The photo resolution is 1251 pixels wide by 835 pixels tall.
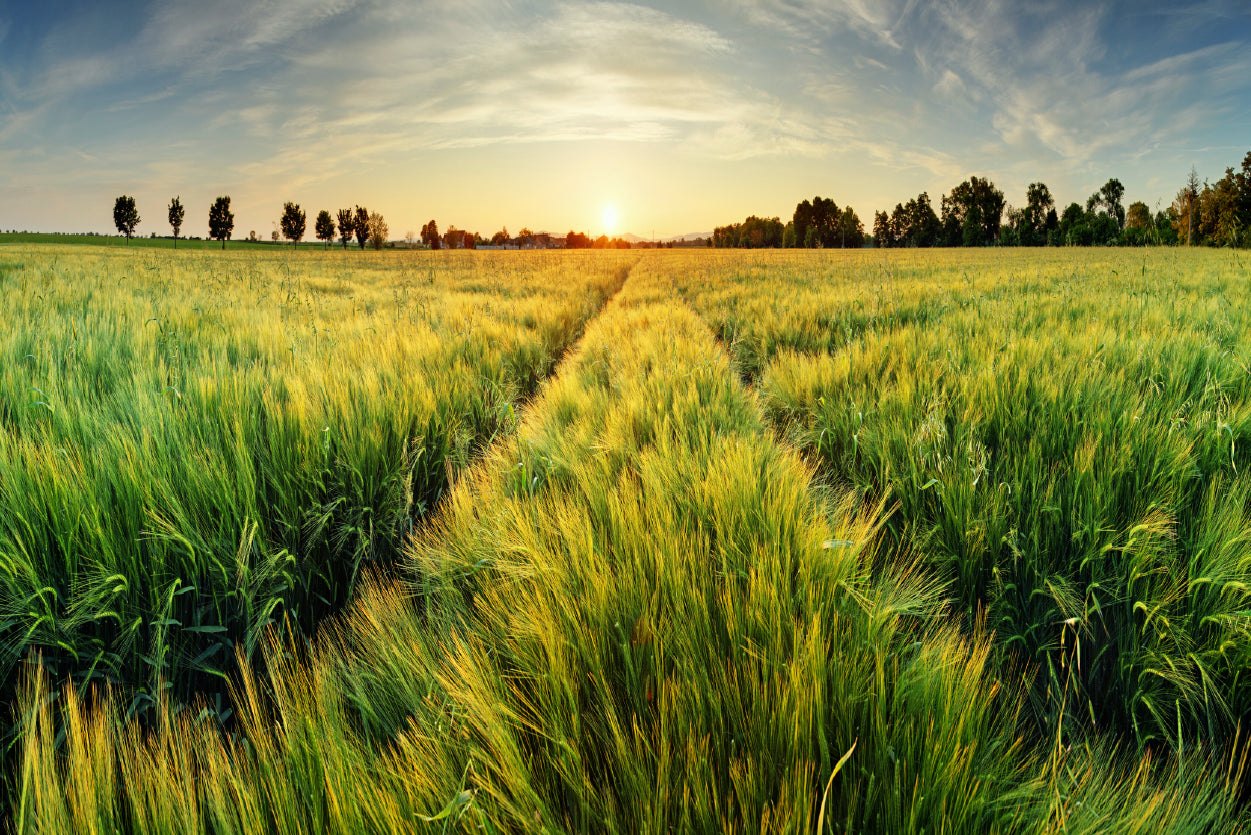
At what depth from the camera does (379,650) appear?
113 centimetres

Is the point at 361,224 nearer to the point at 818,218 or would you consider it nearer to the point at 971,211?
the point at 818,218

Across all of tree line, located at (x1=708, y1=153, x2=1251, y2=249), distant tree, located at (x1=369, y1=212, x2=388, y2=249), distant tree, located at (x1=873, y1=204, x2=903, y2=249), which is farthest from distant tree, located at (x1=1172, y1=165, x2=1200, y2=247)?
distant tree, located at (x1=369, y1=212, x2=388, y2=249)

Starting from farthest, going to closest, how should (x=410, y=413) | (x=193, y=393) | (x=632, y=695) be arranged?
(x=410, y=413), (x=193, y=393), (x=632, y=695)

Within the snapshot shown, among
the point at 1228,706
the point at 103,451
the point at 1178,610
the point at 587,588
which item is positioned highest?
the point at 103,451

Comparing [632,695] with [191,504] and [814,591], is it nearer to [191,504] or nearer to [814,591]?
[814,591]

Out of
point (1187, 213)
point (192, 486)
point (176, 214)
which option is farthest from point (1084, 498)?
point (176, 214)

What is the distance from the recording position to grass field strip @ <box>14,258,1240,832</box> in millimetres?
678

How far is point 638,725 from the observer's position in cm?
82

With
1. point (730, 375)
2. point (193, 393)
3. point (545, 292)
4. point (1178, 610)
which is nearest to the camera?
point (1178, 610)

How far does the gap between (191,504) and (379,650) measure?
2.89 feet

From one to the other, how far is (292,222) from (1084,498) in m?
111

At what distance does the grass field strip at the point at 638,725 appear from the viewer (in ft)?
2.23

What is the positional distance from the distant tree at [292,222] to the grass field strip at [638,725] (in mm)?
107828

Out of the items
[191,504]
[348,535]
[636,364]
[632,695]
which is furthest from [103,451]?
[636,364]
